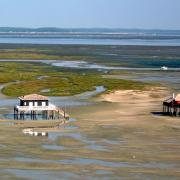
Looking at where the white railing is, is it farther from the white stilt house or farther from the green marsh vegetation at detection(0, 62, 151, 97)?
the green marsh vegetation at detection(0, 62, 151, 97)

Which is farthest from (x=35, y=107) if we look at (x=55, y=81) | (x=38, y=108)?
(x=55, y=81)

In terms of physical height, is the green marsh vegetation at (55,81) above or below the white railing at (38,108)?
below

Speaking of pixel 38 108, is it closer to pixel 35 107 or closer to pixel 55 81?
pixel 35 107

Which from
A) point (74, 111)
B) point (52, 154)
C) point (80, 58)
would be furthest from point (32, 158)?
point (80, 58)

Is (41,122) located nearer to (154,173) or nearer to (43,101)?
(43,101)

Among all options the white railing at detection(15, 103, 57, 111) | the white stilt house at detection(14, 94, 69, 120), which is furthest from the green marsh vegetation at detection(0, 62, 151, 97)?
the white railing at detection(15, 103, 57, 111)

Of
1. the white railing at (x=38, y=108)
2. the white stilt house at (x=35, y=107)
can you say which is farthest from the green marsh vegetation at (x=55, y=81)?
the white railing at (x=38, y=108)

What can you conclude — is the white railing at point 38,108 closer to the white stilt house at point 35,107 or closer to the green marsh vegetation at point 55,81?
the white stilt house at point 35,107

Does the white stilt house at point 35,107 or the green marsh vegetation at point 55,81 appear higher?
the white stilt house at point 35,107

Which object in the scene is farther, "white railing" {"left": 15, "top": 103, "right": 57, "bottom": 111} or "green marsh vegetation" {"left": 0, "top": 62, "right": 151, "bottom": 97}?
"green marsh vegetation" {"left": 0, "top": 62, "right": 151, "bottom": 97}

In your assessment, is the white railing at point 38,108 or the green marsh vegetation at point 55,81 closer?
the white railing at point 38,108
